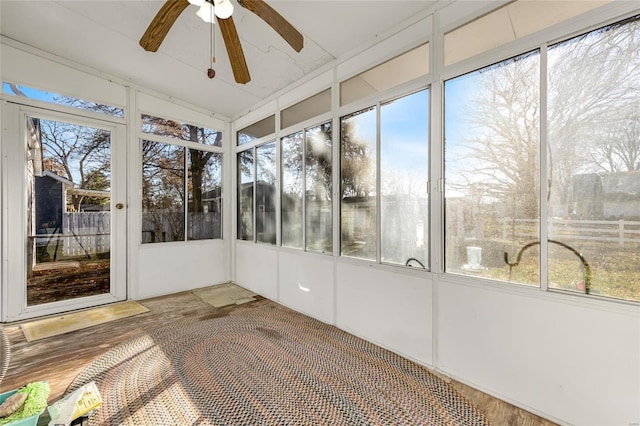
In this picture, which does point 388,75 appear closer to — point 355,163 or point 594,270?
point 355,163

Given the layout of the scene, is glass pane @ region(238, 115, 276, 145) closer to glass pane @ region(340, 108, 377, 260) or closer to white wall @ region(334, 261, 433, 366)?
glass pane @ region(340, 108, 377, 260)

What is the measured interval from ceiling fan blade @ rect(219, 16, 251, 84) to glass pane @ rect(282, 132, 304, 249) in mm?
1281

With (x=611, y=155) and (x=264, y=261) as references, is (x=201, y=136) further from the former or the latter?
(x=611, y=155)

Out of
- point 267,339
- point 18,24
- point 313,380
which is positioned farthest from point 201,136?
point 313,380

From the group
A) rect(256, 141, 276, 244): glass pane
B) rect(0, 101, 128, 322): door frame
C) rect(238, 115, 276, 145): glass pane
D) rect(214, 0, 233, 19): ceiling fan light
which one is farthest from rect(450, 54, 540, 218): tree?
rect(0, 101, 128, 322): door frame

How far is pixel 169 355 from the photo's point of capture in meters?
2.35

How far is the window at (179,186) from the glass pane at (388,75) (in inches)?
108

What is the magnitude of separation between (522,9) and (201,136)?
14.2 feet

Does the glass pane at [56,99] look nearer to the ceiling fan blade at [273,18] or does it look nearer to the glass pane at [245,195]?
the glass pane at [245,195]

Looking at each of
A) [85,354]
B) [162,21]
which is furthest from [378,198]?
[85,354]

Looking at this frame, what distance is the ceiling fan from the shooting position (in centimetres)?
170

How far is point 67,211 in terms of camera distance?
3.36m

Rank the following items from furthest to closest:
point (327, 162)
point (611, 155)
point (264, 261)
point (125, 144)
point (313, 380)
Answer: point (264, 261), point (125, 144), point (327, 162), point (313, 380), point (611, 155)

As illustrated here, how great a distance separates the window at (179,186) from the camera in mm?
3990
